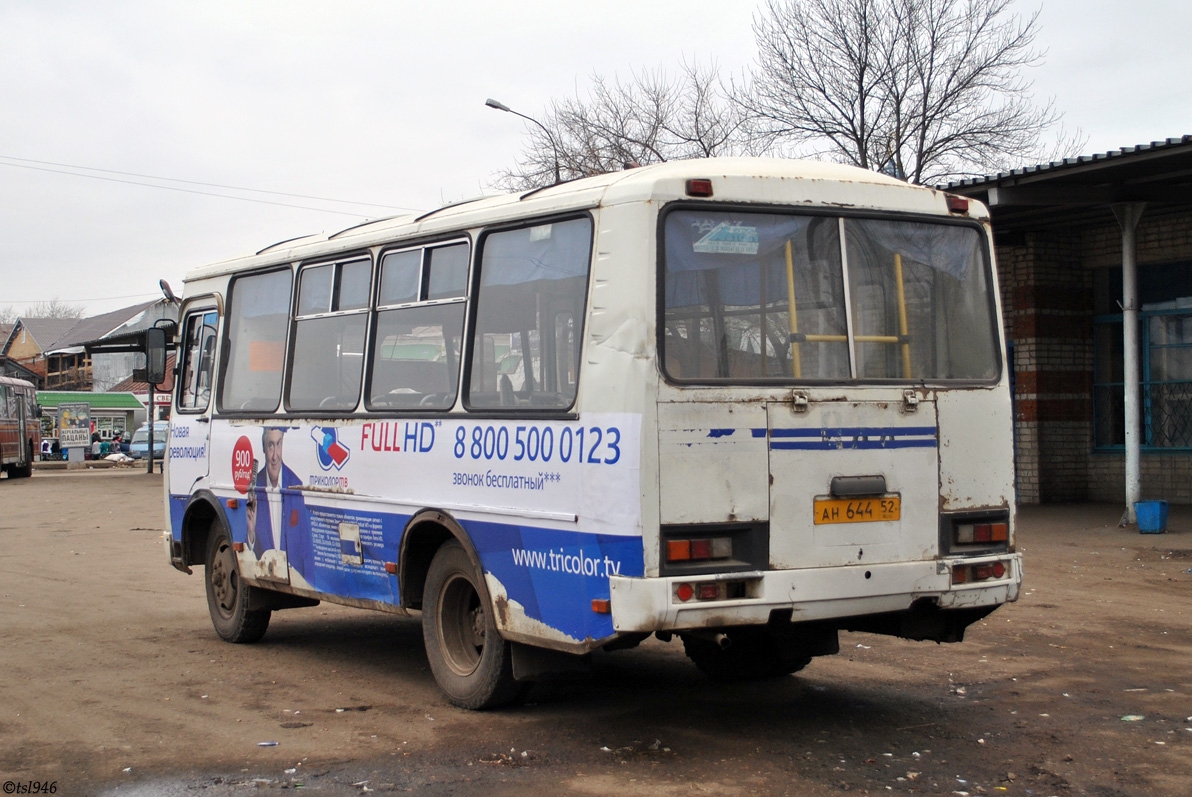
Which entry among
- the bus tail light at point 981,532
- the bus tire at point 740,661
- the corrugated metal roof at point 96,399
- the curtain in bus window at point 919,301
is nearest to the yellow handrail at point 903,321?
the curtain in bus window at point 919,301

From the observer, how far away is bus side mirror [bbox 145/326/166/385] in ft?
34.2

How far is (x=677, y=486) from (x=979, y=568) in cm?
175

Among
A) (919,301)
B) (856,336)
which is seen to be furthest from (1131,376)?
(856,336)

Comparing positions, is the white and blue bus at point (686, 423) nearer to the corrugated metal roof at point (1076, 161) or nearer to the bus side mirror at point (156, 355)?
the bus side mirror at point (156, 355)

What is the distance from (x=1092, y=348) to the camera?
18.5 meters

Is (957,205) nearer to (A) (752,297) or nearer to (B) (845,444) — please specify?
(A) (752,297)

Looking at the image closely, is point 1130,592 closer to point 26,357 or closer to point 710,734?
point 710,734

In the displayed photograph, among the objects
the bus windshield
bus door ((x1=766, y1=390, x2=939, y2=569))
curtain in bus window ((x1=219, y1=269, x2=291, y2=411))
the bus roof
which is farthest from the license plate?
curtain in bus window ((x1=219, y1=269, x2=291, y2=411))

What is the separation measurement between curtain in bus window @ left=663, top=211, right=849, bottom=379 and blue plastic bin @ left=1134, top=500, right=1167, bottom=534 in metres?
10.2

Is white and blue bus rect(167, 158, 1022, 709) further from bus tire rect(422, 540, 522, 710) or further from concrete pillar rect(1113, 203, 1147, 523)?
concrete pillar rect(1113, 203, 1147, 523)

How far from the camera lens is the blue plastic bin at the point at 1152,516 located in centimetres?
1488

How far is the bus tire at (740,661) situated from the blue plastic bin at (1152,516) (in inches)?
344

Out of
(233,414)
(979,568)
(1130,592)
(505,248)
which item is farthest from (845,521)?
(1130,592)

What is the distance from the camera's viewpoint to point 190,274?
10.5m
